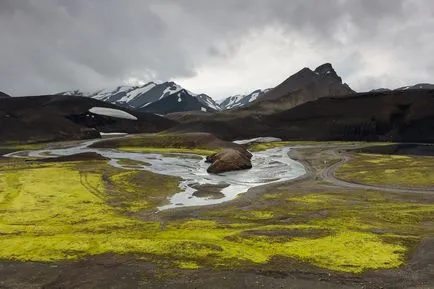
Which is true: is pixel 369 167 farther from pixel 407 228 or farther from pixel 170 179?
pixel 407 228

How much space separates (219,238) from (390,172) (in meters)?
73.0

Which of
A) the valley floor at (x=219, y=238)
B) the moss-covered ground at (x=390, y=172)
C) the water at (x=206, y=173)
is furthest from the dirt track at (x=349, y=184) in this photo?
the water at (x=206, y=173)

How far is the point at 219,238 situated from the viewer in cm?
4516

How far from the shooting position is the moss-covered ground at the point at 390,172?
93312 millimetres

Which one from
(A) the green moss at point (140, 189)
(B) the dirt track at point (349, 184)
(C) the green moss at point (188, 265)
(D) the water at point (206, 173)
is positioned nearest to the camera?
(C) the green moss at point (188, 265)

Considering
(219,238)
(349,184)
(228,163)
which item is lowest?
(219,238)

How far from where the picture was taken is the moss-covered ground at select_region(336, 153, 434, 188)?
93312 mm

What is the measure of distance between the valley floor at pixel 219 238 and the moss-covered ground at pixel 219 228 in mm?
117

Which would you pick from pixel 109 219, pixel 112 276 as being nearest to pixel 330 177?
pixel 109 219

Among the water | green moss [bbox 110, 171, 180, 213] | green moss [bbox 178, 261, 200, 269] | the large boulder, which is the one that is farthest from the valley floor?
the large boulder

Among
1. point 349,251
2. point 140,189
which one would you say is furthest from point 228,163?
point 349,251

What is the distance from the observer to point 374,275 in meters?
34.7

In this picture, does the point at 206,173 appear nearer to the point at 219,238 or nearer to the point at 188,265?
the point at 219,238

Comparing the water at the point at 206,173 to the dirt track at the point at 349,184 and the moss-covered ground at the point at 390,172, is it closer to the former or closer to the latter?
the dirt track at the point at 349,184
